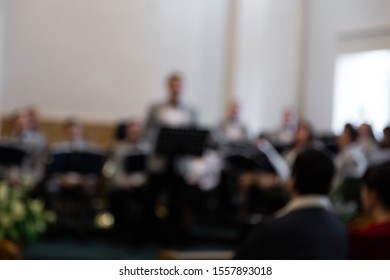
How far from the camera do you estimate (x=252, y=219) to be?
5.85m

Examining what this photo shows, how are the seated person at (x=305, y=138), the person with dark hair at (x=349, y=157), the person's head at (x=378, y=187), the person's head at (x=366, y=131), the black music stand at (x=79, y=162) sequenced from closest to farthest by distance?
1. the person's head at (x=378, y=187)
2. the person's head at (x=366, y=131)
3. the person with dark hair at (x=349, y=157)
4. the seated person at (x=305, y=138)
5. the black music stand at (x=79, y=162)

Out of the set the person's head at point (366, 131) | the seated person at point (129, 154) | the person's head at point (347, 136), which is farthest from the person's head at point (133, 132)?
the person's head at point (366, 131)

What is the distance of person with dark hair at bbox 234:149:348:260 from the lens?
6.66 feet

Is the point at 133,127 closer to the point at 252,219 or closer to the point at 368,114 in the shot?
the point at 252,219

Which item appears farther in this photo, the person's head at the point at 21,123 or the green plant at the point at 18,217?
the person's head at the point at 21,123

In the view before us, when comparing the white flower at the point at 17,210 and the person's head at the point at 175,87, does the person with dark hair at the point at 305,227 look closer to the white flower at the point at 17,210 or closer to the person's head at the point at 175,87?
the white flower at the point at 17,210

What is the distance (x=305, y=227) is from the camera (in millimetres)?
2092

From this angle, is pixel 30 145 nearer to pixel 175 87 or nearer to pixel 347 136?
pixel 175 87

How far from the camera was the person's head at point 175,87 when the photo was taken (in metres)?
5.43

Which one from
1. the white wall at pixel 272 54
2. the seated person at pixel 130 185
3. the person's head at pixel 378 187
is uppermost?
the white wall at pixel 272 54

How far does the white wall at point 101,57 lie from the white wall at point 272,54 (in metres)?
2.07

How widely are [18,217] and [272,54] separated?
136cm

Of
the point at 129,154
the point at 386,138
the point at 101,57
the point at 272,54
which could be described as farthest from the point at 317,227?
the point at 101,57
